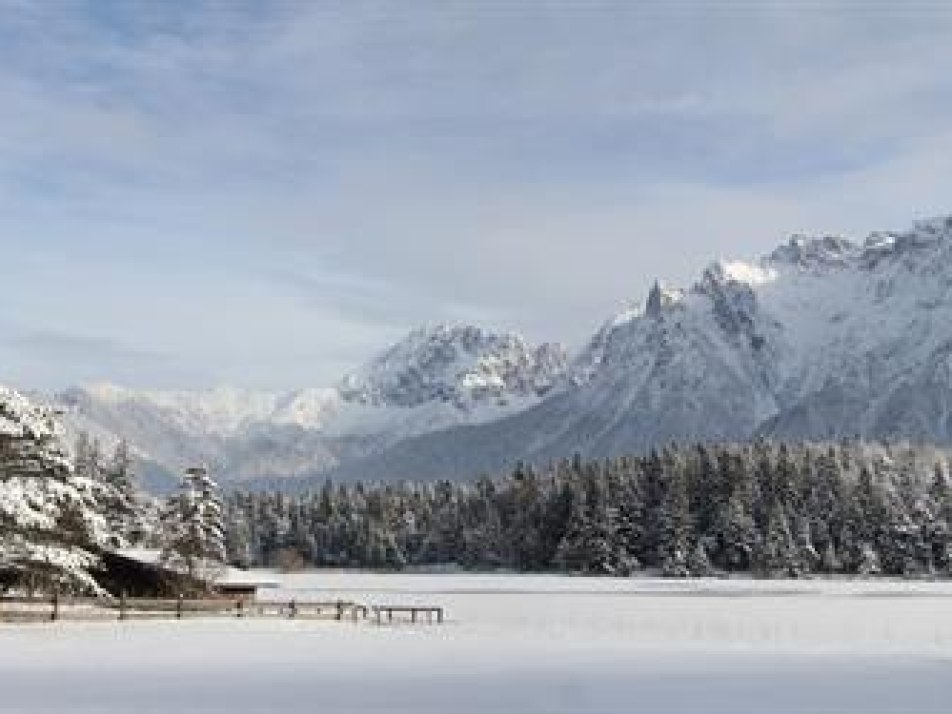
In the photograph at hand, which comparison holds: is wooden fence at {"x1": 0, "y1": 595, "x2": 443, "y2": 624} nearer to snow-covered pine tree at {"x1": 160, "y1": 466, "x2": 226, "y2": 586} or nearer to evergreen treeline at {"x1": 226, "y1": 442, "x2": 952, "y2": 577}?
snow-covered pine tree at {"x1": 160, "y1": 466, "x2": 226, "y2": 586}

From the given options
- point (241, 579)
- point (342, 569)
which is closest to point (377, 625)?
point (241, 579)

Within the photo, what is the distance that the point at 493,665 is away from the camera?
137 ft

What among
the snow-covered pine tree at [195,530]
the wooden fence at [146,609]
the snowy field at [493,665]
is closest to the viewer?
the snowy field at [493,665]

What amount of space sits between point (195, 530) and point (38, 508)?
3596 cm

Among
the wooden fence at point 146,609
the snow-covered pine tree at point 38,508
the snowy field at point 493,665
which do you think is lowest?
the snowy field at point 493,665

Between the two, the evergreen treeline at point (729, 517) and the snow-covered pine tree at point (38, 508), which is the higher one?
the evergreen treeline at point (729, 517)

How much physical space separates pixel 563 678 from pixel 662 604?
59.5 meters

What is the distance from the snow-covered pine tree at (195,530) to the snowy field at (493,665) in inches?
622

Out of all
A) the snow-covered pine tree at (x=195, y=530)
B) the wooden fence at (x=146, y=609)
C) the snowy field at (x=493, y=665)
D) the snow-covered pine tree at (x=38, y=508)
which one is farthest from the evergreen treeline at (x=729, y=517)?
the snow-covered pine tree at (x=38, y=508)

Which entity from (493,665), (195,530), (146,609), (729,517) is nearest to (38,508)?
(146,609)

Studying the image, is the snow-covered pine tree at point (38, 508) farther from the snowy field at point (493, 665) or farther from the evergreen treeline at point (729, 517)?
the evergreen treeline at point (729, 517)

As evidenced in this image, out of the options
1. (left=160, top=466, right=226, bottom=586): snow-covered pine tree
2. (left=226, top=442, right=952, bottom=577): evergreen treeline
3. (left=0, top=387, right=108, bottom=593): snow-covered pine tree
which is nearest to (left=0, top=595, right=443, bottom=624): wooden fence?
(left=0, top=387, right=108, bottom=593): snow-covered pine tree

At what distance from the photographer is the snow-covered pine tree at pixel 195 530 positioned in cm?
8631

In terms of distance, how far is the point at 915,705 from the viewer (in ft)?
108
